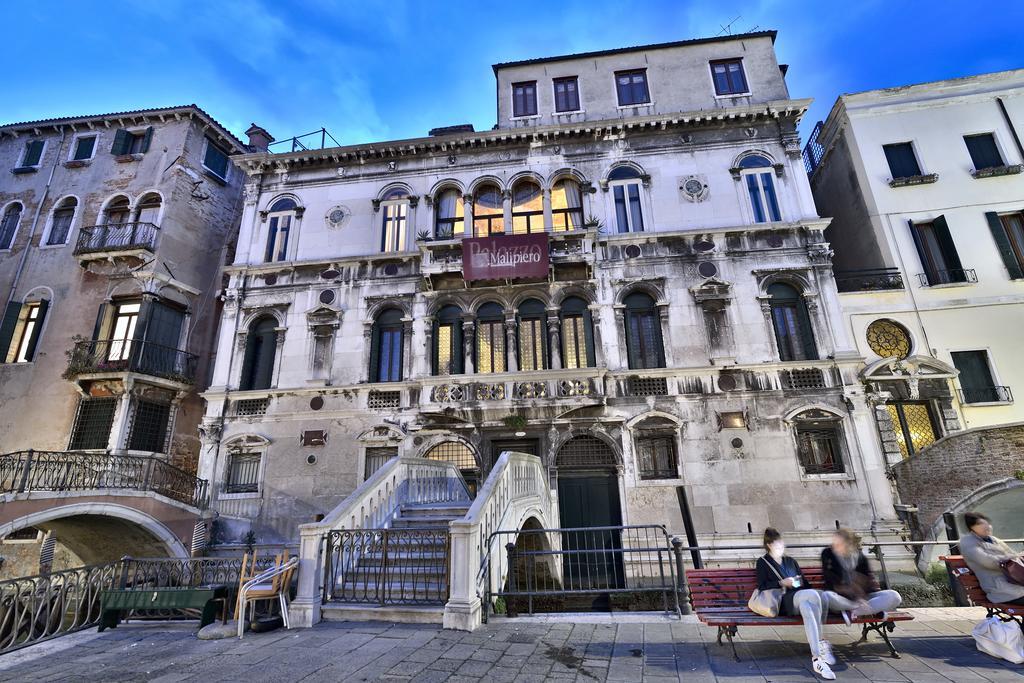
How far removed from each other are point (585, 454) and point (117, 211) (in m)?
21.8

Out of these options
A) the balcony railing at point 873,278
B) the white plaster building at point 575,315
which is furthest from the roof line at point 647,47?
the balcony railing at point 873,278

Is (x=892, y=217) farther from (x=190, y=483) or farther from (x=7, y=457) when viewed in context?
(x=7, y=457)

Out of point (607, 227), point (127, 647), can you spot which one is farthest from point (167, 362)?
point (607, 227)

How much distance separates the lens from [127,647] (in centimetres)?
678

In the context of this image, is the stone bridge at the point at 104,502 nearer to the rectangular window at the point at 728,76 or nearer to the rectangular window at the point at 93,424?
the rectangular window at the point at 93,424

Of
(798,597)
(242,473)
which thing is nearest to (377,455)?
(242,473)

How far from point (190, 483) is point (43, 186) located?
1605cm

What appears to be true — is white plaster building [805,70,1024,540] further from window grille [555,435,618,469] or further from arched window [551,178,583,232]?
arched window [551,178,583,232]

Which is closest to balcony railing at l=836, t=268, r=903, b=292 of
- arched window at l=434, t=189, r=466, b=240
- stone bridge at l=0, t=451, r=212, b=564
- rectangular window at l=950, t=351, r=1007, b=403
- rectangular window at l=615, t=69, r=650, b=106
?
rectangular window at l=950, t=351, r=1007, b=403

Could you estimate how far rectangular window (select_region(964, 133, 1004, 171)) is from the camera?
57.4 ft

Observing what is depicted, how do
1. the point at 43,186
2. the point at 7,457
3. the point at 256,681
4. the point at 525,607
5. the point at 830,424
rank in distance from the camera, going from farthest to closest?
the point at 43,186, the point at 830,424, the point at 7,457, the point at 525,607, the point at 256,681

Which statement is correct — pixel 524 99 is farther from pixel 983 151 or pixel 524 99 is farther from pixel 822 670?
pixel 822 670

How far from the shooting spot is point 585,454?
51.6 feet

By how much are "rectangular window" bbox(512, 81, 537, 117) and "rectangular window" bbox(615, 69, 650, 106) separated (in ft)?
11.3
